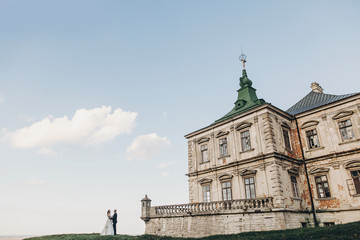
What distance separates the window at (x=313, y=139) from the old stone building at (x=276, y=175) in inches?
1.2

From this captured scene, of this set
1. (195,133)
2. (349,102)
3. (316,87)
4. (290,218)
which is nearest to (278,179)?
(290,218)

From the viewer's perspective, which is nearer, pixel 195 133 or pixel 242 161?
pixel 242 161

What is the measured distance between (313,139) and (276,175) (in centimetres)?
561

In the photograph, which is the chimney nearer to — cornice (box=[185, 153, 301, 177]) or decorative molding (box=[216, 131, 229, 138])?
cornice (box=[185, 153, 301, 177])

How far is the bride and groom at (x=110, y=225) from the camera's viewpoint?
18.8 m

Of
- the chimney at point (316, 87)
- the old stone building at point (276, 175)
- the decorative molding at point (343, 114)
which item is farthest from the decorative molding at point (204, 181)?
the chimney at point (316, 87)

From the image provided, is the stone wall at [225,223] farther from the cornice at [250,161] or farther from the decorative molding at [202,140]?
the decorative molding at [202,140]

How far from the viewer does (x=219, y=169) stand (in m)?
23.5

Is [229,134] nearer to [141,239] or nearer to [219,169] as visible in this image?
[219,169]

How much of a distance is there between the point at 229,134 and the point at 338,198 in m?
9.56

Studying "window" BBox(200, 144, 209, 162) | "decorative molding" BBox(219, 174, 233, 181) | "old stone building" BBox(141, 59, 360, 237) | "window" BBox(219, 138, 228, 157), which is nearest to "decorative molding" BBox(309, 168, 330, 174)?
"old stone building" BBox(141, 59, 360, 237)

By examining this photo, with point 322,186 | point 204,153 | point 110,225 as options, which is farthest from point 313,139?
point 110,225

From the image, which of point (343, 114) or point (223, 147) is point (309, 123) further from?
point (223, 147)

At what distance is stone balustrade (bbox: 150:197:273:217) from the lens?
17734 millimetres
